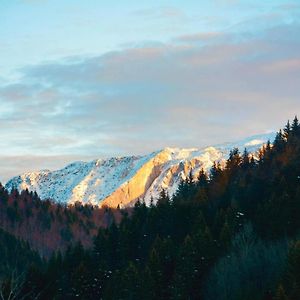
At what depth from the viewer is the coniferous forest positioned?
9100cm

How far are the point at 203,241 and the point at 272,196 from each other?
18081 mm

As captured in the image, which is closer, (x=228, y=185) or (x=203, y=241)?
(x=203, y=241)

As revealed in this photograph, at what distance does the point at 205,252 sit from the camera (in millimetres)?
100812

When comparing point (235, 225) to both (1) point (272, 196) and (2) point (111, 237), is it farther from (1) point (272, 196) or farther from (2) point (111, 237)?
(2) point (111, 237)

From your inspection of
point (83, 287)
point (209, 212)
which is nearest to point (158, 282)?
point (83, 287)

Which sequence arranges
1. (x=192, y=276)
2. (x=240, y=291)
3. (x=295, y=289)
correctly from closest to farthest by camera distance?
(x=295, y=289)
(x=240, y=291)
(x=192, y=276)

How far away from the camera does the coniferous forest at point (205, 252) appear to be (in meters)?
91.0

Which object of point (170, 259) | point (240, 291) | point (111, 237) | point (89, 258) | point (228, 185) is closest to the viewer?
point (240, 291)

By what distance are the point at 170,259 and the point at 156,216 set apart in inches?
1276

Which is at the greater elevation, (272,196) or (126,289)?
(272,196)

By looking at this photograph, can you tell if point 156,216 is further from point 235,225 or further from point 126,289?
point 126,289

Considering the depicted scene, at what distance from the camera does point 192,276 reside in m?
96.8

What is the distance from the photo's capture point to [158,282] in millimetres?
99438

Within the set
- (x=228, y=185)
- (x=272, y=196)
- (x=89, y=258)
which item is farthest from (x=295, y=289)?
(x=228, y=185)
